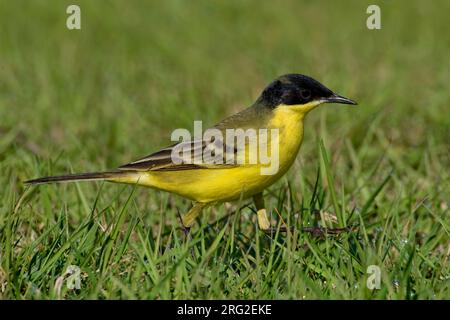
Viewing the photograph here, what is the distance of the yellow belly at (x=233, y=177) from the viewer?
469cm

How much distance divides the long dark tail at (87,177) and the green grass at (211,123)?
7.5 inches

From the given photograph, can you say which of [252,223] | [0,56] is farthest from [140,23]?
[252,223]

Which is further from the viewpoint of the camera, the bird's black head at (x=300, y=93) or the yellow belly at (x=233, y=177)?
the bird's black head at (x=300, y=93)

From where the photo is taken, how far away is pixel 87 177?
15.9 feet

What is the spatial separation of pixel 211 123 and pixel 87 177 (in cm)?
252

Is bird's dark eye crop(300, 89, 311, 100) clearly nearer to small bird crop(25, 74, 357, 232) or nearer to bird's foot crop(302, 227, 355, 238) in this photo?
small bird crop(25, 74, 357, 232)

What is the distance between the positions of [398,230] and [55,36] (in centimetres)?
671

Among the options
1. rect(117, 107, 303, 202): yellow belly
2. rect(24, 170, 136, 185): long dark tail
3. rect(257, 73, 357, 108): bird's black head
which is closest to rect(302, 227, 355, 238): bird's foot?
rect(117, 107, 303, 202): yellow belly

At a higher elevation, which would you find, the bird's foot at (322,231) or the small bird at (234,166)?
the small bird at (234,166)

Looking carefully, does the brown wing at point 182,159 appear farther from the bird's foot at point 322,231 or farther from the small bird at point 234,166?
the bird's foot at point 322,231

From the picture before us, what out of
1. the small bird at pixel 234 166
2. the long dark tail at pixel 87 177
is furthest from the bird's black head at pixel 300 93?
the long dark tail at pixel 87 177

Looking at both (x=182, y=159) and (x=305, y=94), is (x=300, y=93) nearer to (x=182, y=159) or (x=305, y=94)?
(x=305, y=94)

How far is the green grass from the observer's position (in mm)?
4094
